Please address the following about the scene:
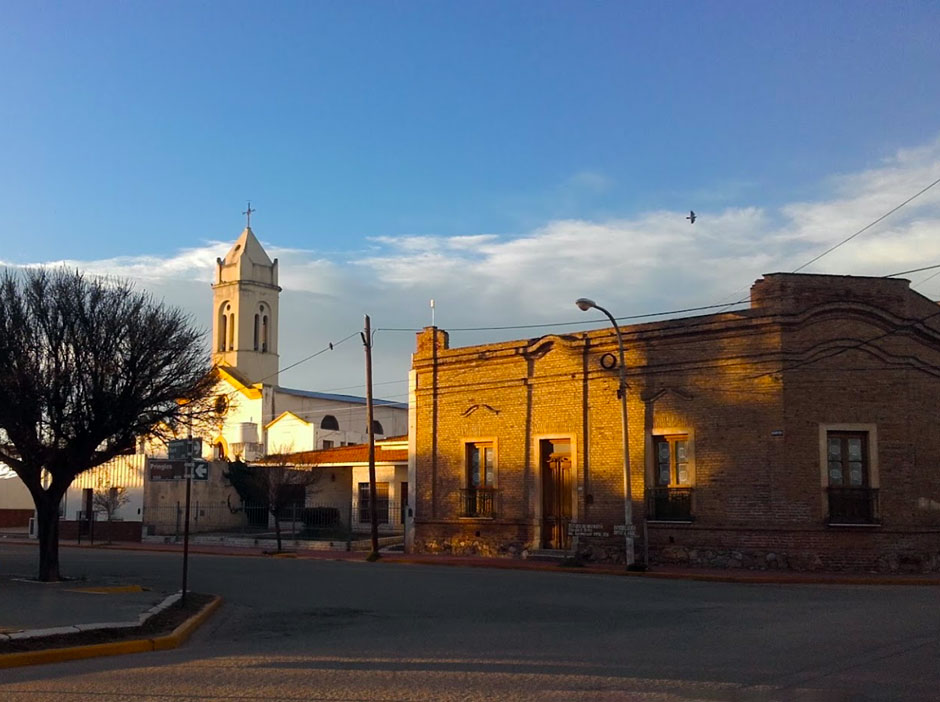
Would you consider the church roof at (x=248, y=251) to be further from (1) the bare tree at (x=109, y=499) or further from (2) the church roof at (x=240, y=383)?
(1) the bare tree at (x=109, y=499)

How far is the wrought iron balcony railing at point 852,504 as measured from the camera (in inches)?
989

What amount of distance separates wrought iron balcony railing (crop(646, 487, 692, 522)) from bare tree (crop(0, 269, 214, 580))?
12.3 m

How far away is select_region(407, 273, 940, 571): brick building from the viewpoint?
25.2 meters

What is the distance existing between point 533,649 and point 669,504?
16.0 m

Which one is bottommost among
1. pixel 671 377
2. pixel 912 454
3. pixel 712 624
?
pixel 712 624

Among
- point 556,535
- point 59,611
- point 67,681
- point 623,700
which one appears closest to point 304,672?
point 67,681

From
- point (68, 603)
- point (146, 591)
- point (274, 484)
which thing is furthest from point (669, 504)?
point (274, 484)

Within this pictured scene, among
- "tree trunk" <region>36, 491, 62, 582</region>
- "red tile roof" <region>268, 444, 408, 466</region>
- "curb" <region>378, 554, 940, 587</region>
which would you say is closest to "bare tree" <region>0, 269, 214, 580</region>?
"tree trunk" <region>36, 491, 62, 582</region>

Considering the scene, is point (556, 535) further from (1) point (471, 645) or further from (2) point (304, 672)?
(2) point (304, 672)

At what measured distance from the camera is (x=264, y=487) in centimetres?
4375

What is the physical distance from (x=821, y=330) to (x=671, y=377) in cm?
405

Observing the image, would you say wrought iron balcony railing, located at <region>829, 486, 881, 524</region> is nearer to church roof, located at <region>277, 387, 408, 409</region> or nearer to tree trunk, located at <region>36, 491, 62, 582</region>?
tree trunk, located at <region>36, 491, 62, 582</region>

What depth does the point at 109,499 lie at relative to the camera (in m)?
48.4

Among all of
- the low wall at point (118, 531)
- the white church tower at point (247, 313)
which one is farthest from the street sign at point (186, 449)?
the white church tower at point (247, 313)
